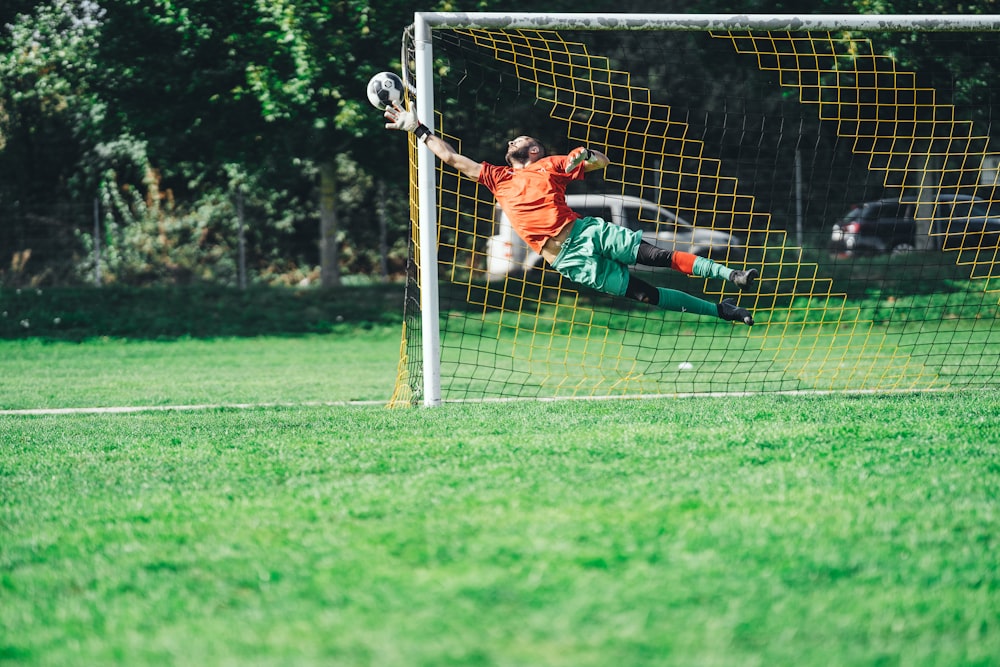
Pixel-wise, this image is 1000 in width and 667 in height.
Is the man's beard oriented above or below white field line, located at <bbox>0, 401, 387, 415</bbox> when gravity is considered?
above

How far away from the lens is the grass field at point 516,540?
8.93 feet

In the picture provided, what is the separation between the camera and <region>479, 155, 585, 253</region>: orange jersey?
293 inches

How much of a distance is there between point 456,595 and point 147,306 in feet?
55.4

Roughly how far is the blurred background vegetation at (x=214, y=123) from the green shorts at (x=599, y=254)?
22.3ft

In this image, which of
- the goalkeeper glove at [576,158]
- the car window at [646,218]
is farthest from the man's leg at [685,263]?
the car window at [646,218]

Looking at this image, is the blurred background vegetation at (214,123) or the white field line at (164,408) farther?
the blurred background vegetation at (214,123)

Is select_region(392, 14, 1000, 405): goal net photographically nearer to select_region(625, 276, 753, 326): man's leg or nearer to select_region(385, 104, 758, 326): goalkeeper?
select_region(385, 104, 758, 326): goalkeeper

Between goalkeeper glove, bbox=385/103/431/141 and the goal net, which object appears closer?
goalkeeper glove, bbox=385/103/431/141

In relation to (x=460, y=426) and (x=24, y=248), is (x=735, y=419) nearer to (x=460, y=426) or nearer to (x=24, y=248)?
(x=460, y=426)

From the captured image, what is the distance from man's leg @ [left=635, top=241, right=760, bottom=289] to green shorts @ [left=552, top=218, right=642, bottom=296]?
82 millimetres

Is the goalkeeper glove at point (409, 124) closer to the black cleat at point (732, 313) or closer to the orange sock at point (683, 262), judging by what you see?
the orange sock at point (683, 262)

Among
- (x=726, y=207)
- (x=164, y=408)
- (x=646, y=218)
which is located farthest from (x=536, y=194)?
(x=726, y=207)

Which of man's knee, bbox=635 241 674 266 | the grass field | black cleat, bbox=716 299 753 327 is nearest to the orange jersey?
man's knee, bbox=635 241 674 266

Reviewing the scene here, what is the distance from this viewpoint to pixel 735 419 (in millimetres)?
6125
